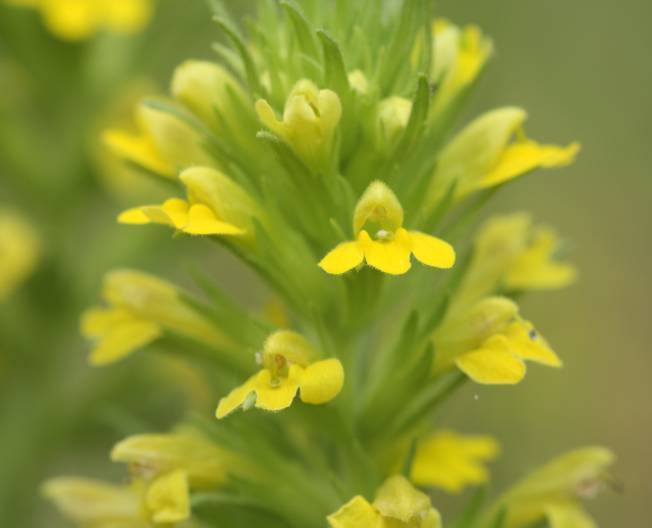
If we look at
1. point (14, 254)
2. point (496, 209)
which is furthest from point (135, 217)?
point (496, 209)

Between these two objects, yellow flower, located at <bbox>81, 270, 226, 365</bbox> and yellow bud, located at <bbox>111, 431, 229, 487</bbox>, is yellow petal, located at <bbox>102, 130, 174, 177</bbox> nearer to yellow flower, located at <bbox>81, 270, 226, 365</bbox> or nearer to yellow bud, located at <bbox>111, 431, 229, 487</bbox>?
yellow flower, located at <bbox>81, 270, 226, 365</bbox>

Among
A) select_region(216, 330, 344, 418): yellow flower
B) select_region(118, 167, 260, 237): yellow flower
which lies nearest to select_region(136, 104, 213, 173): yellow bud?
select_region(118, 167, 260, 237): yellow flower

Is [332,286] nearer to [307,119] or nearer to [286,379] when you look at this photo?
[286,379]

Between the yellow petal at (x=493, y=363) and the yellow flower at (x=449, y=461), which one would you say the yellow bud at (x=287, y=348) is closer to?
the yellow petal at (x=493, y=363)

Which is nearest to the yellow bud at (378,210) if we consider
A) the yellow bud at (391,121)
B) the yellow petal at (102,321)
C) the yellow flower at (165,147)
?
the yellow bud at (391,121)

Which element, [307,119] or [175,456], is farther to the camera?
[175,456]

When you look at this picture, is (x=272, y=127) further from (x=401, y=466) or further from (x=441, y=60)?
(x=401, y=466)

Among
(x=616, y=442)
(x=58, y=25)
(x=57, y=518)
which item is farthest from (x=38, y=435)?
(x=616, y=442)
